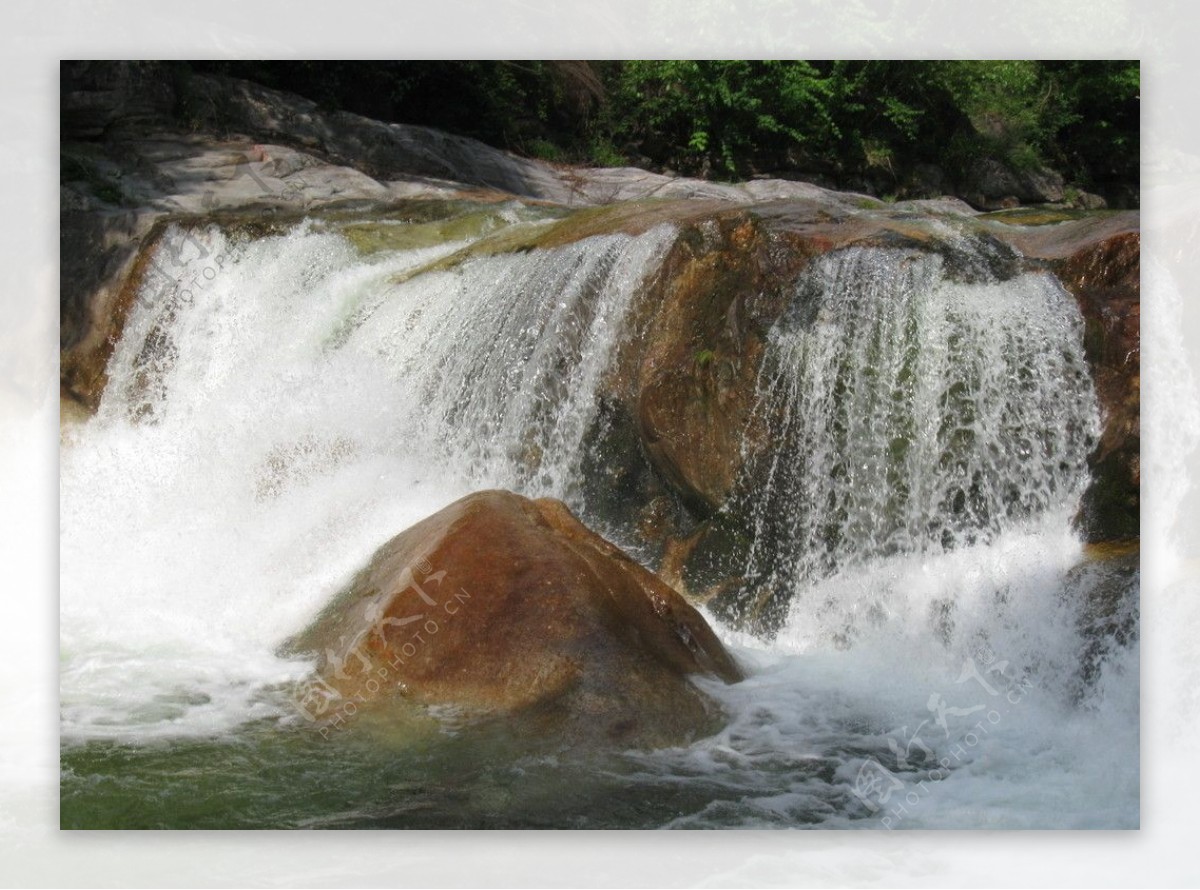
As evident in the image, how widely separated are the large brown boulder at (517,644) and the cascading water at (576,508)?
11 centimetres

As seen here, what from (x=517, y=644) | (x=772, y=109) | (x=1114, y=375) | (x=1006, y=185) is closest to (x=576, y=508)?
(x=517, y=644)

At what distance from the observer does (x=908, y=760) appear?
347cm

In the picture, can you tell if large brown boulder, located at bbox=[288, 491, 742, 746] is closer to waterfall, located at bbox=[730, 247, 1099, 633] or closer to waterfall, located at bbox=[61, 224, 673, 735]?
waterfall, located at bbox=[61, 224, 673, 735]

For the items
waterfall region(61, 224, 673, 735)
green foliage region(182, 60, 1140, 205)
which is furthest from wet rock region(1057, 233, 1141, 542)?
waterfall region(61, 224, 673, 735)

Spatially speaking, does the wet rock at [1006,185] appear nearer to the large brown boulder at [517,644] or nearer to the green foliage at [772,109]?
the green foliage at [772,109]

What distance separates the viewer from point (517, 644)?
3.35m

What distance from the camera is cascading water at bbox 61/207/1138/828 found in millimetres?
3387

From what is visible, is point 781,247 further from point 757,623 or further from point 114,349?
point 114,349

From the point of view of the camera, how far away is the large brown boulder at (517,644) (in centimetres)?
331

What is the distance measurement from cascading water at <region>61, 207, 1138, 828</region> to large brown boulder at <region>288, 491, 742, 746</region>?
4.4 inches

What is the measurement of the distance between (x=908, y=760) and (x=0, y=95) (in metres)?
3.02

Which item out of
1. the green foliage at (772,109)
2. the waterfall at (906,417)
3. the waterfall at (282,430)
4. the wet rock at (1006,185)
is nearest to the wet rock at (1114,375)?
the waterfall at (906,417)

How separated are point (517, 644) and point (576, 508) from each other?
1007 millimetres

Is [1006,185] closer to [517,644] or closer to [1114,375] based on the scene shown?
[1114,375]
